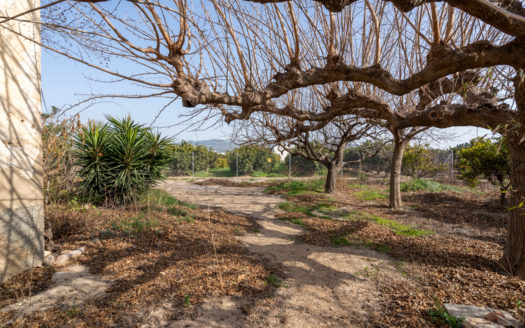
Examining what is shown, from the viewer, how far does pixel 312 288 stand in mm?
2867

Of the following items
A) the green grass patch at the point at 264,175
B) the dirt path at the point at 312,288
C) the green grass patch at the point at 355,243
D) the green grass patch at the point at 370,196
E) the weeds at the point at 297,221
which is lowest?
the dirt path at the point at 312,288

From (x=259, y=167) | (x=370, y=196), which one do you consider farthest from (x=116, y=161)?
(x=259, y=167)

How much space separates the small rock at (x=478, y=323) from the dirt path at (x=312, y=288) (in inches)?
28.7

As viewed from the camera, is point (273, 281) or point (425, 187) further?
point (425, 187)

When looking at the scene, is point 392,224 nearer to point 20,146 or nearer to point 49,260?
point 49,260

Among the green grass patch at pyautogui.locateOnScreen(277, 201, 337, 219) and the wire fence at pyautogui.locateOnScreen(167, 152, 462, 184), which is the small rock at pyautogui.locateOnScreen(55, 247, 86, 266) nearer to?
the green grass patch at pyautogui.locateOnScreen(277, 201, 337, 219)

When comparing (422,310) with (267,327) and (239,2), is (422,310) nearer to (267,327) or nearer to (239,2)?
Result: (267,327)

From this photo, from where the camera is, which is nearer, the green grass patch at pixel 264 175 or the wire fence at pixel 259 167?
the wire fence at pixel 259 167

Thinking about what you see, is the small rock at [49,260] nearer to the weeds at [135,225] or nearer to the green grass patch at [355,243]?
the weeds at [135,225]

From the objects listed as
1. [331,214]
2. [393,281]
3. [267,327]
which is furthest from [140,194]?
[393,281]

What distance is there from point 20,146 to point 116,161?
3.55 m

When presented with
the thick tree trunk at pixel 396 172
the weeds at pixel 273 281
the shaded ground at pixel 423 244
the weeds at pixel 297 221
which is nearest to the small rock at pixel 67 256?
the weeds at pixel 273 281

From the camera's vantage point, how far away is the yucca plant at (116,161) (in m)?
5.89

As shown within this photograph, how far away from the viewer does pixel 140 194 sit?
656 centimetres
